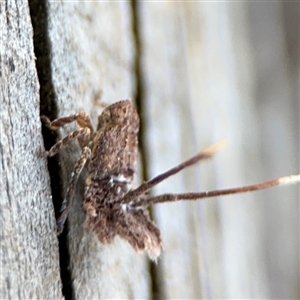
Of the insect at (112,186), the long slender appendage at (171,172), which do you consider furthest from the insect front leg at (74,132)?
the long slender appendage at (171,172)

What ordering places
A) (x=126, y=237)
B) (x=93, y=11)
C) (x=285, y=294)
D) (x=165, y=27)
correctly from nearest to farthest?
(x=126, y=237) → (x=93, y=11) → (x=165, y=27) → (x=285, y=294)

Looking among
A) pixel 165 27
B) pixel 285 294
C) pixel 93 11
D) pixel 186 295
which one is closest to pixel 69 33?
pixel 93 11

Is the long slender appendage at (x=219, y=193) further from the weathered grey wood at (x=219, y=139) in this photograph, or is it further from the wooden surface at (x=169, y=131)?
the weathered grey wood at (x=219, y=139)

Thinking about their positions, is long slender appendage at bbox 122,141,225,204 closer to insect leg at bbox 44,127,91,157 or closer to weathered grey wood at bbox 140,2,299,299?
insect leg at bbox 44,127,91,157

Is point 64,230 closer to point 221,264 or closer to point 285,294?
point 221,264

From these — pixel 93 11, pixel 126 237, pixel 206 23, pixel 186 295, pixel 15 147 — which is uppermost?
pixel 206 23

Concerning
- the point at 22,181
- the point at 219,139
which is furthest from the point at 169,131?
the point at 22,181

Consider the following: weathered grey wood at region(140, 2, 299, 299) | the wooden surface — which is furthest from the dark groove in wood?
weathered grey wood at region(140, 2, 299, 299)
